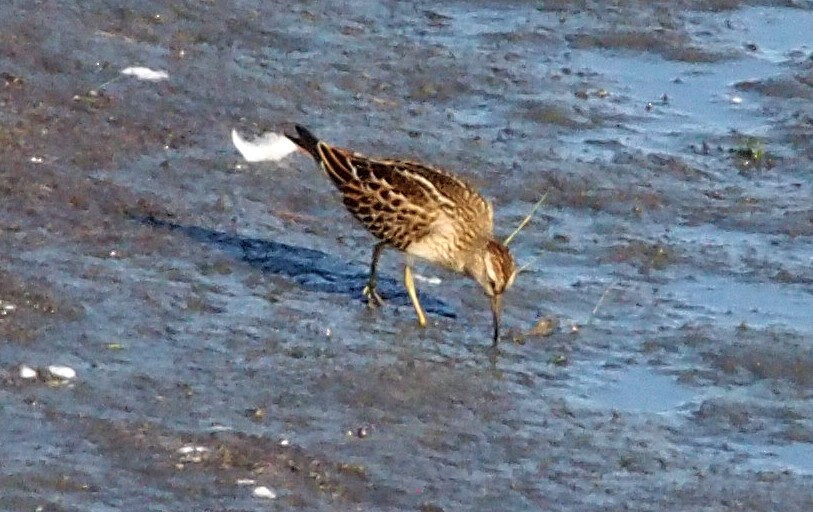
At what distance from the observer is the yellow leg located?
31.3ft

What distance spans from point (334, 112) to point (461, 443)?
155 inches

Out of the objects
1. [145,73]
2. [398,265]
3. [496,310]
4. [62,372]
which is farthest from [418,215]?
[145,73]

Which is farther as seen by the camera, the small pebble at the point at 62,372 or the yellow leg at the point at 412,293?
the yellow leg at the point at 412,293

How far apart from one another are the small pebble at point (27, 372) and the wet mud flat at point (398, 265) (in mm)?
50

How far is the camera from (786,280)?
1034 cm

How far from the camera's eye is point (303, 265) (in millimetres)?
A: 10023

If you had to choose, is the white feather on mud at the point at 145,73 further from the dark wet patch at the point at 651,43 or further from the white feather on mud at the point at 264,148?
the dark wet patch at the point at 651,43

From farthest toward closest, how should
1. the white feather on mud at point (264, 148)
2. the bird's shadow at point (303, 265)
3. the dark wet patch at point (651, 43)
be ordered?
the dark wet patch at point (651, 43), the white feather on mud at point (264, 148), the bird's shadow at point (303, 265)

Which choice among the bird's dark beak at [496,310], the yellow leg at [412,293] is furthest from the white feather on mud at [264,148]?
the bird's dark beak at [496,310]

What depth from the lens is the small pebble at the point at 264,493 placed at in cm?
755

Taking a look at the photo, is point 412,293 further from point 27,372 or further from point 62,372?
point 27,372

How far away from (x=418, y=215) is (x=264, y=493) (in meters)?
2.38

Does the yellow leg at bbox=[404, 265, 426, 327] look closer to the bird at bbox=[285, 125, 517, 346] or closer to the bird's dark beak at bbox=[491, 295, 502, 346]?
the bird at bbox=[285, 125, 517, 346]

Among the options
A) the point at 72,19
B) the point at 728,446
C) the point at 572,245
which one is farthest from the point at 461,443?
the point at 72,19
